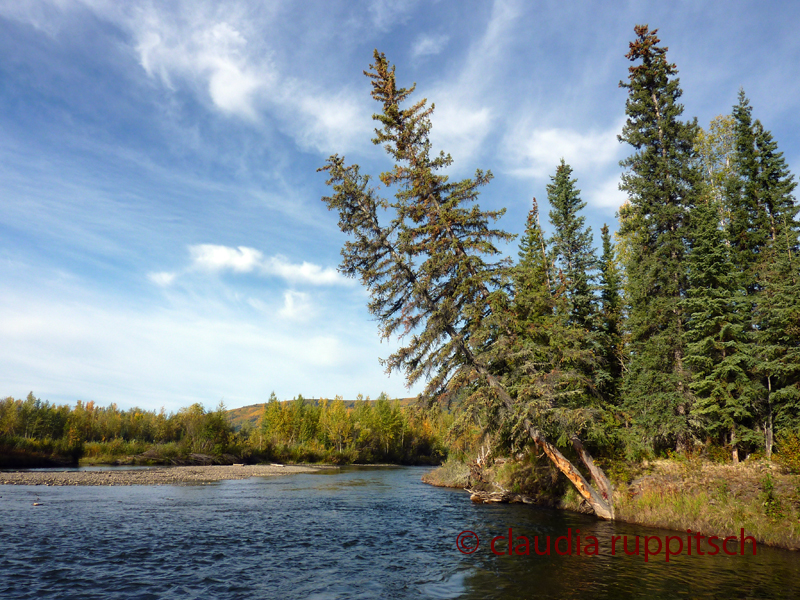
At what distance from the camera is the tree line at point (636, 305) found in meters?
21.2

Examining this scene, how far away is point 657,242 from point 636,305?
4.28 m

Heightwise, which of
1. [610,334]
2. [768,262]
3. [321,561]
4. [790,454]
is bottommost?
[321,561]

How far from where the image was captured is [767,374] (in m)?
20.5

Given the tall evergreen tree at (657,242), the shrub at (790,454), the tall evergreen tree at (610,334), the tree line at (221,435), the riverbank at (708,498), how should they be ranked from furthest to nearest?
the tree line at (221,435) < the tall evergreen tree at (610,334) < the tall evergreen tree at (657,242) < the shrub at (790,454) < the riverbank at (708,498)

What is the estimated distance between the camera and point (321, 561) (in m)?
13.6

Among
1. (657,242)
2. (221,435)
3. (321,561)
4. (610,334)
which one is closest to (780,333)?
(657,242)

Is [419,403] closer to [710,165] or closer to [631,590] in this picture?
[631,590]

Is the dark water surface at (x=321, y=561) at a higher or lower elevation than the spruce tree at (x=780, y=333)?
lower

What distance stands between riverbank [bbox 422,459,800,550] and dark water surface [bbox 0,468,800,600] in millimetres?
1115

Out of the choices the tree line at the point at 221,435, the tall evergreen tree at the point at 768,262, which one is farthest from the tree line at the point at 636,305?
the tree line at the point at 221,435

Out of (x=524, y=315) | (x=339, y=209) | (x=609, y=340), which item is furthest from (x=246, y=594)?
(x=609, y=340)

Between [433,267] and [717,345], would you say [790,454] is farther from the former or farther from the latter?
[433,267]

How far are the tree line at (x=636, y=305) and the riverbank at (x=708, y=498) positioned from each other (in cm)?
125

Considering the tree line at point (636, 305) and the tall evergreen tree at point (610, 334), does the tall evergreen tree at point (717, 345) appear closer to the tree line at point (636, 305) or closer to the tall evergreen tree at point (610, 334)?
the tree line at point (636, 305)
